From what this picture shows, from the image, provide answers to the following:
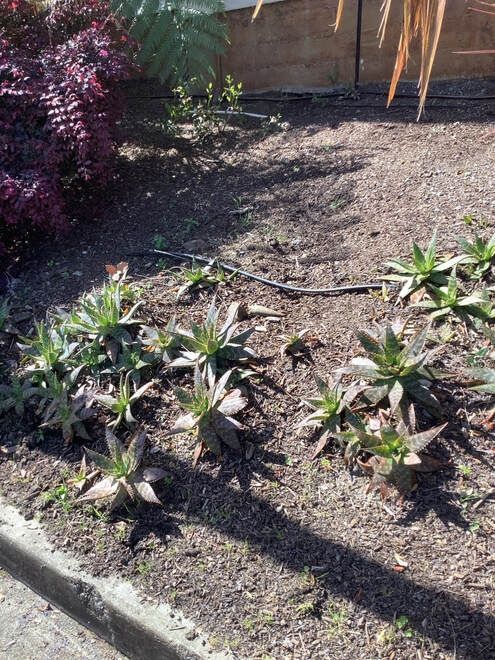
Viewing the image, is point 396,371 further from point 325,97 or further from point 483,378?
point 325,97

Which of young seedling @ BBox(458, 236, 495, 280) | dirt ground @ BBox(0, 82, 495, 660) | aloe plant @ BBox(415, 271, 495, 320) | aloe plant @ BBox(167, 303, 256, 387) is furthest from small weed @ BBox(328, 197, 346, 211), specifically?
aloe plant @ BBox(167, 303, 256, 387)

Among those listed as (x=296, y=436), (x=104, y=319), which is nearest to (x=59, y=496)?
(x=104, y=319)

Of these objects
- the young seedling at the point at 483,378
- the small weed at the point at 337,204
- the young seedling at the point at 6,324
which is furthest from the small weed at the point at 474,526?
the young seedling at the point at 6,324

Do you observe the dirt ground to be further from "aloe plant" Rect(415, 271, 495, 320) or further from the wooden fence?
the wooden fence

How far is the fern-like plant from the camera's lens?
5.53 m

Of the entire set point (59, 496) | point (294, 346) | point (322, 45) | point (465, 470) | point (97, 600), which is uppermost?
point (322, 45)

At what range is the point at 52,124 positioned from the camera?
14.7 ft

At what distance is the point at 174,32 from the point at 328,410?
3975 millimetres

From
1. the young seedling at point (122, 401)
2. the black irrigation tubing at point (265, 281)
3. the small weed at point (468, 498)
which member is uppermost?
the black irrigation tubing at point (265, 281)

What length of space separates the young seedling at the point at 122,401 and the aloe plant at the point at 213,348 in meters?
0.22

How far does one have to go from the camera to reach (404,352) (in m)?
3.05

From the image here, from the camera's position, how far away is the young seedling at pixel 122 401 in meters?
3.40

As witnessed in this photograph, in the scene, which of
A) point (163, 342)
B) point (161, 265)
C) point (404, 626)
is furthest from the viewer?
point (161, 265)

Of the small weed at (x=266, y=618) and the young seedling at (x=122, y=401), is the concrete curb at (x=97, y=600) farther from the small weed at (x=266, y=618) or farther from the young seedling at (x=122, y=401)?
the young seedling at (x=122, y=401)
